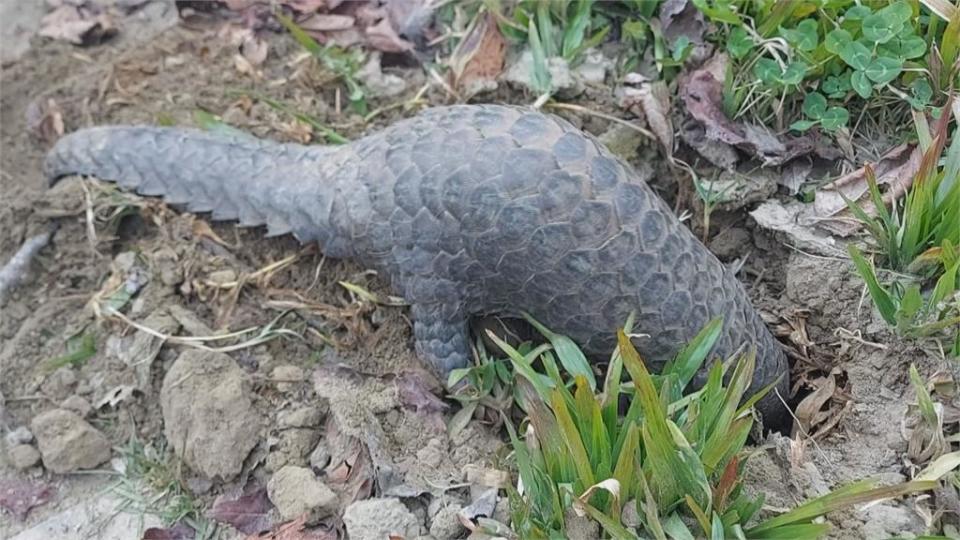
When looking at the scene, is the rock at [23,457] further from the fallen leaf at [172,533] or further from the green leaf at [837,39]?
the green leaf at [837,39]

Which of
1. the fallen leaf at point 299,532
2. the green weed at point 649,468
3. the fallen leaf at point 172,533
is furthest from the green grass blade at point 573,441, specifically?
the fallen leaf at point 172,533

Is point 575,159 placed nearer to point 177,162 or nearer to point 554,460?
point 554,460

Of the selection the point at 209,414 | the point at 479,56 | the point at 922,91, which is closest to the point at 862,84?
the point at 922,91

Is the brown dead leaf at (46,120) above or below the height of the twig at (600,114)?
below

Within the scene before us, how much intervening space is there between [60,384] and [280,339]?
663mm

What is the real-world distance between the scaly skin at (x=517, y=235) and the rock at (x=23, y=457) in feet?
3.25

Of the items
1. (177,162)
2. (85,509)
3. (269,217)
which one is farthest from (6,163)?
(85,509)

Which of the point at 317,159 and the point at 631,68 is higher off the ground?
the point at 631,68

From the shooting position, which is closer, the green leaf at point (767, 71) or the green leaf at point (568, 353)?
the green leaf at point (568, 353)

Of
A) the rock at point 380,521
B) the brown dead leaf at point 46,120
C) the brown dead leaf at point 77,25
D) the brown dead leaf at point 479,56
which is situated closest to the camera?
the rock at point 380,521

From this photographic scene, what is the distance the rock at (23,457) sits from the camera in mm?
2822

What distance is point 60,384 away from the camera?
9.75 feet

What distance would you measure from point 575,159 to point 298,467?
108cm

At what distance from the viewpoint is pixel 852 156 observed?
292 centimetres
